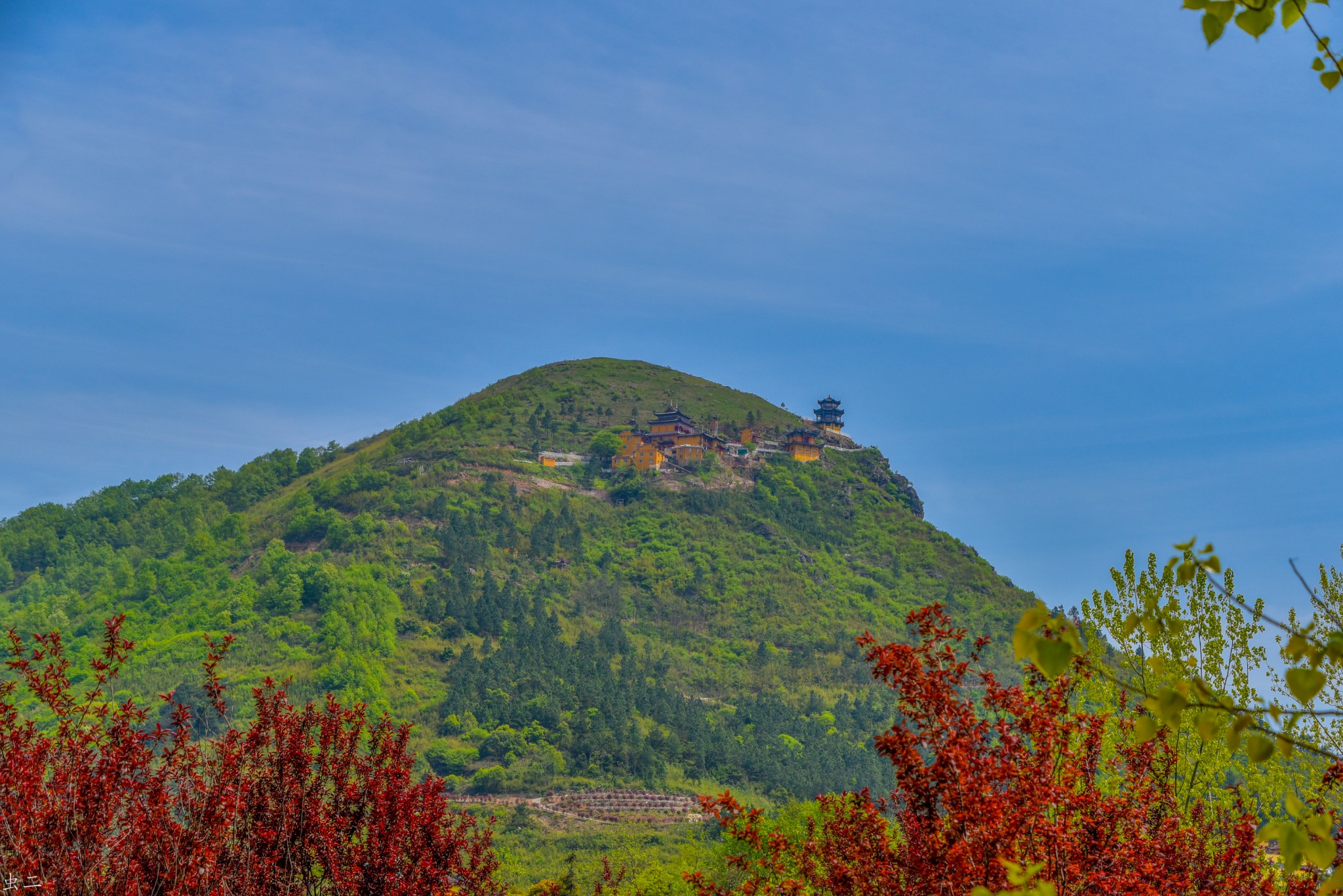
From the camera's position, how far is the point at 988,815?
4.57 metres

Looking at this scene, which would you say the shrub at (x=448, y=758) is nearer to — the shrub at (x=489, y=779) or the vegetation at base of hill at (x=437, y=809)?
the shrub at (x=489, y=779)

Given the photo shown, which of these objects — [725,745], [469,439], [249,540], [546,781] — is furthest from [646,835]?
[469,439]

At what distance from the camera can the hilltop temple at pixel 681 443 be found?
309ft

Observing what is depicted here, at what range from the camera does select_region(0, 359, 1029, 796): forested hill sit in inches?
2032

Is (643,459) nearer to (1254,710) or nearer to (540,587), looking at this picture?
(540,587)

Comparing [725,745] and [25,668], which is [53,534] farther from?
[25,668]

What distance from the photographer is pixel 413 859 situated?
6.71 metres

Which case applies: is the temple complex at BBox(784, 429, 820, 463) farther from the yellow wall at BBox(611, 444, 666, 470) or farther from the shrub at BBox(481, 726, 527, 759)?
the shrub at BBox(481, 726, 527, 759)

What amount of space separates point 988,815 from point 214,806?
13.7 feet

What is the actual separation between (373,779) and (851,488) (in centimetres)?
9347

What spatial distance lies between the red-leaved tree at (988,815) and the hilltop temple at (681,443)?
285 feet

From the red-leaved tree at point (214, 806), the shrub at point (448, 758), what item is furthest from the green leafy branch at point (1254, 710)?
the shrub at point (448, 758)

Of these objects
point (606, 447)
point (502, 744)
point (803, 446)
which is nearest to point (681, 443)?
point (606, 447)

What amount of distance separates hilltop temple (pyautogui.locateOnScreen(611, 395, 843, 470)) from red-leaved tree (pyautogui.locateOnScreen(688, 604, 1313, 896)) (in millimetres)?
86790
